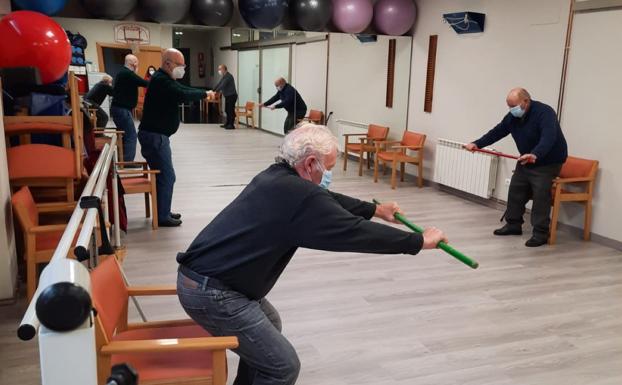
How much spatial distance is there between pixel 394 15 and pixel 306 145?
591 cm

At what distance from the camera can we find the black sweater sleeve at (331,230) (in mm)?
1746

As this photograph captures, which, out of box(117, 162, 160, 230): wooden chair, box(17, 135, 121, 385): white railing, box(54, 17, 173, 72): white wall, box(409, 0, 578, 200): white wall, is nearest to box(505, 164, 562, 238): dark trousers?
box(409, 0, 578, 200): white wall

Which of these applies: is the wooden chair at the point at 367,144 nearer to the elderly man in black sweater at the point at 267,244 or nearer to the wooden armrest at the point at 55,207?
the wooden armrest at the point at 55,207

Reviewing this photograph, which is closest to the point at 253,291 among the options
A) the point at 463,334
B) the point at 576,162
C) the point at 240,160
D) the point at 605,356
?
the point at 463,334

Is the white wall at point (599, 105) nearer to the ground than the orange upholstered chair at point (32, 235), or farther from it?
farther from it

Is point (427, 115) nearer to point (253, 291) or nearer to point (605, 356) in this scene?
point (605, 356)

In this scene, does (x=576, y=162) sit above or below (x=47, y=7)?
below

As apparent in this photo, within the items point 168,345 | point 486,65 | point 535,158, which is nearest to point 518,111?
point 535,158

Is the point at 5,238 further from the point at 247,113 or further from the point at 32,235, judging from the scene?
the point at 247,113

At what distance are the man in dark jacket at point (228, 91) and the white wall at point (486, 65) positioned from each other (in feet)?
9.42

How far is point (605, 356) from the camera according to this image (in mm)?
2896

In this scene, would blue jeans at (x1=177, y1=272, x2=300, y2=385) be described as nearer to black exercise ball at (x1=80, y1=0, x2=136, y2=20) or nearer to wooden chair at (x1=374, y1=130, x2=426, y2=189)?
black exercise ball at (x1=80, y1=0, x2=136, y2=20)

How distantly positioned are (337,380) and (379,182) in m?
5.06

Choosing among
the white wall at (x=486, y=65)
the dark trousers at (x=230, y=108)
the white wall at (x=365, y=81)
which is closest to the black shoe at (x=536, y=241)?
the white wall at (x=486, y=65)
